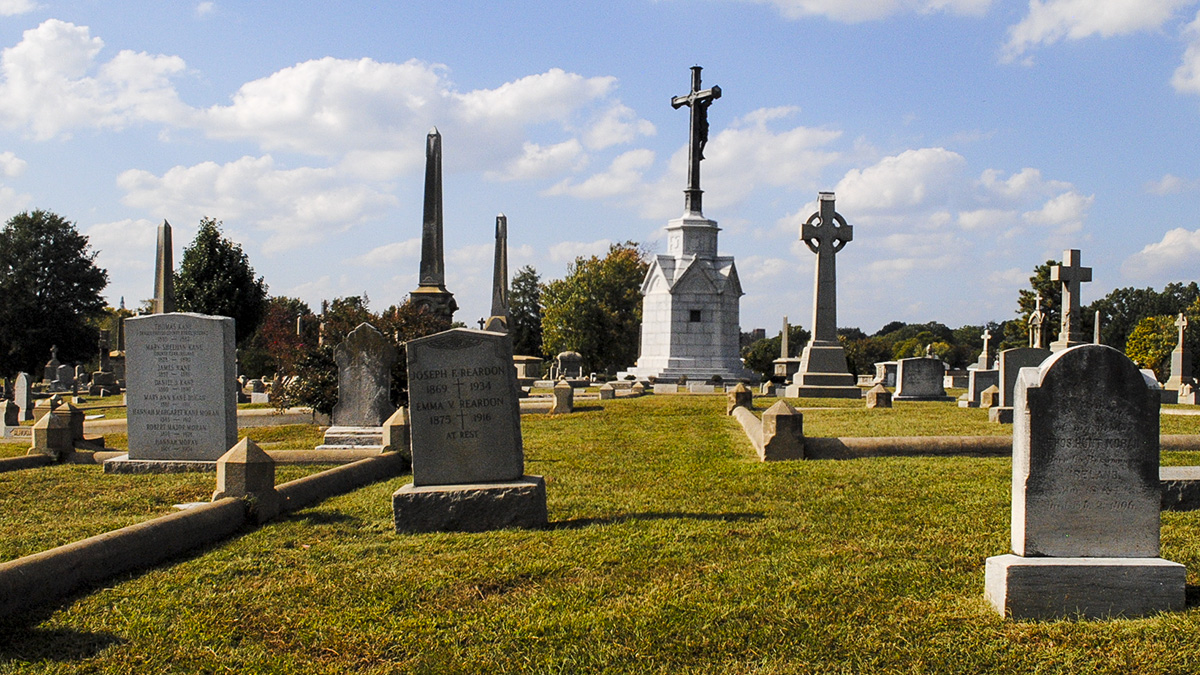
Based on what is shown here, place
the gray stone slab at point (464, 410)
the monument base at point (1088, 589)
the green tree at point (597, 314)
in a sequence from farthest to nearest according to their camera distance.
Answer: the green tree at point (597, 314)
the gray stone slab at point (464, 410)
the monument base at point (1088, 589)

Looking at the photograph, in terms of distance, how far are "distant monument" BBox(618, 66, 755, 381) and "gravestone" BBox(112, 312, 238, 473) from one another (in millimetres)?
23576

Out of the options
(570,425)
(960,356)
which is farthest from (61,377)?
(960,356)

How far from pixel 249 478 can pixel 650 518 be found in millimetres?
3339

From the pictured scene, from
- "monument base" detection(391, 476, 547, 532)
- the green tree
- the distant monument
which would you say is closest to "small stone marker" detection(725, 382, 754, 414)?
"monument base" detection(391, 476, 547, 532)

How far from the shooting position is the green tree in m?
60.2

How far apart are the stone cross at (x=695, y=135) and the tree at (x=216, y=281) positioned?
2416 centimetres

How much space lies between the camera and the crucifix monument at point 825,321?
2544 centimetres

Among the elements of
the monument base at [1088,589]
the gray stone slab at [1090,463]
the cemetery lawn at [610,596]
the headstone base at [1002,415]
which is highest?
the gray stone slab at [1090,463]

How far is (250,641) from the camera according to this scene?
476cm

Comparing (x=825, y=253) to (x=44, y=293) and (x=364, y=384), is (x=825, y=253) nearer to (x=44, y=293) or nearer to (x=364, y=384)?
(x=364, y=384)

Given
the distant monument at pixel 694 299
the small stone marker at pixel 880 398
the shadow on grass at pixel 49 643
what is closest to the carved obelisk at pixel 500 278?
the distant monument at pixel 694 299

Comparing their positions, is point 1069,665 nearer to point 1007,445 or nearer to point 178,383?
point 1007,445

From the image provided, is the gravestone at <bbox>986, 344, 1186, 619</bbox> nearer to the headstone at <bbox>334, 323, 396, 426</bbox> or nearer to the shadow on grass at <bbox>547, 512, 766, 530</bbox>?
the shadow on grass at <bbox>547, 512, 766, 530</bbox>

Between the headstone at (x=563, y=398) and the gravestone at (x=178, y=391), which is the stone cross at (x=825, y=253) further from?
the gravestone at (x=178, y=391)
